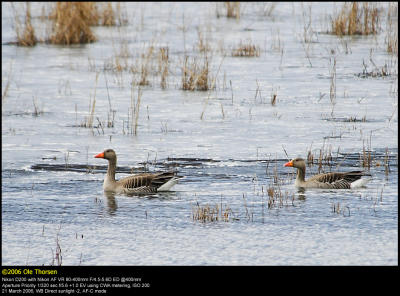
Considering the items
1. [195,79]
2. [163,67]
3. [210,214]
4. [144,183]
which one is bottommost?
[210,214]

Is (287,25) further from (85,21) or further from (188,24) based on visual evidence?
(85,21)

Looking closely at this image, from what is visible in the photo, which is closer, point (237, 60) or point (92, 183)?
point (92, 183)

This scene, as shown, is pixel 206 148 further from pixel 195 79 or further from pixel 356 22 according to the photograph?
A: pixel 356 22

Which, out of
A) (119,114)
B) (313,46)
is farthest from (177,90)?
(313,46)

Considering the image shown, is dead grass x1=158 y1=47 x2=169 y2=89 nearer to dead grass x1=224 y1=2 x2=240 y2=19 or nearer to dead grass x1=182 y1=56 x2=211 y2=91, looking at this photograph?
dead grass x1=182 y1=56 x2=211 y2=91

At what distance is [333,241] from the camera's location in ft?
28.0

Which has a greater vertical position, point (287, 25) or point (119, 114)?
point (287, 25)

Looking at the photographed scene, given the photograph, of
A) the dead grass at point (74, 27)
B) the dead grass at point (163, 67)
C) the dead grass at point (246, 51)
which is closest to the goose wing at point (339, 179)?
the dead grass at point (163, 67)

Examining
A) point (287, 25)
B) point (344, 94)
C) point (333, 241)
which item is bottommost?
point (333, 241)

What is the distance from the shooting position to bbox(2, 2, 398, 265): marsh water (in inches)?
337

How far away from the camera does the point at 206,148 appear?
13141 millimetres

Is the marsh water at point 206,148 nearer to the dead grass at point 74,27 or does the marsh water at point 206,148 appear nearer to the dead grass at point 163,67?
the dead grass at point 163,67

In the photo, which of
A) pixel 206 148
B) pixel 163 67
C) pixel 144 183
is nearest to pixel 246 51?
pixel 163 67

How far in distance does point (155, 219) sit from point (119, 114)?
6.39 metres
